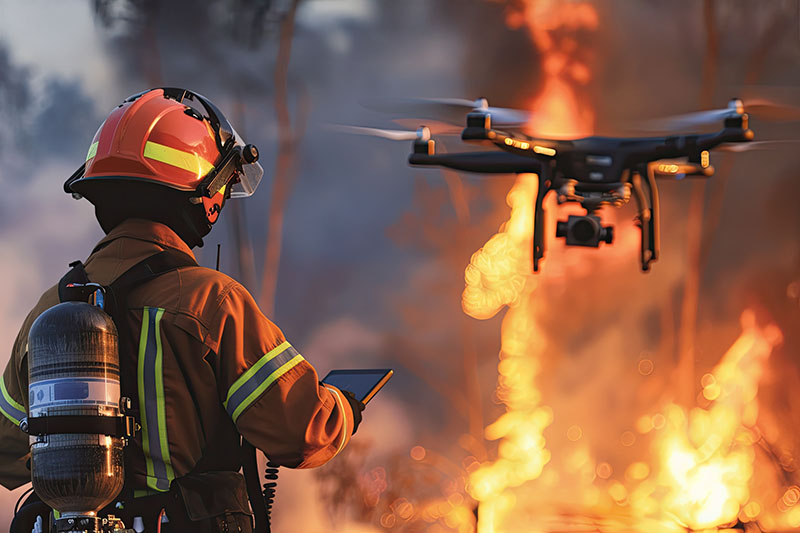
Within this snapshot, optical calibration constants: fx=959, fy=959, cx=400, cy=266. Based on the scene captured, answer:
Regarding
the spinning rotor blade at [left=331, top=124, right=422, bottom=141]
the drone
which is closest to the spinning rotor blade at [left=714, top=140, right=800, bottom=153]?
the drone

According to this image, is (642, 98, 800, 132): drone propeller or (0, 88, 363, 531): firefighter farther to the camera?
(642, 98, 800, 132): drone propeller

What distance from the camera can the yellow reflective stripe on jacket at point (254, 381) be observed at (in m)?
1.78

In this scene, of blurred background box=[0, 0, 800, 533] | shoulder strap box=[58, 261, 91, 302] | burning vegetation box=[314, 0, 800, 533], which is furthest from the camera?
burning vegetation box=[314, 0, 800, 533]

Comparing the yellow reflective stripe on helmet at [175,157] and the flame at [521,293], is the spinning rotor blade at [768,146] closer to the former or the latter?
the flame at [521,293]

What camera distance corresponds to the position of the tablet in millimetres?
2021

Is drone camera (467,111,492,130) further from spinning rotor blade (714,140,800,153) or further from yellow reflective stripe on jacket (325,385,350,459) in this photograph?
spinning rotor blade (714,140,800,153)

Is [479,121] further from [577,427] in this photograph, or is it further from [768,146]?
[768,146]

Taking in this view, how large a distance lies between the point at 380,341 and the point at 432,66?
2.16m

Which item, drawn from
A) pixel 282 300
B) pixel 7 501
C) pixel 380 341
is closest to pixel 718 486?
pixel 380 341

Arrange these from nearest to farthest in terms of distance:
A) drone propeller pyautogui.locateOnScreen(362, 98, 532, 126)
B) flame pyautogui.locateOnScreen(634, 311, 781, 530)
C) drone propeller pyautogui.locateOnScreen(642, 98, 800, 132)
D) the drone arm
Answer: drone propeller pyautogui.locateOnScreen(362, 98, 532, 126) → the drone arm → drone propeller pyautogui.locateOnScreen(642, 98, 800, 132) → flame pyautogui.locateOnScreen(634, 311, 781, 530)

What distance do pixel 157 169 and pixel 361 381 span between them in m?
0.62

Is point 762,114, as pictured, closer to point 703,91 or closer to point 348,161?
point 703,91

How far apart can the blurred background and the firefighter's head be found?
16.4 ft

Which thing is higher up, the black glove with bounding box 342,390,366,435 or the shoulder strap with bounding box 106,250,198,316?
the shoulder strap with bounding box 106,250,198,316
